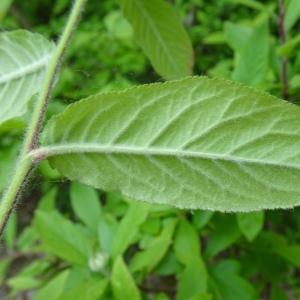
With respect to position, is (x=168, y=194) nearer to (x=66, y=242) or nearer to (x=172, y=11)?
(x=172, y=11)

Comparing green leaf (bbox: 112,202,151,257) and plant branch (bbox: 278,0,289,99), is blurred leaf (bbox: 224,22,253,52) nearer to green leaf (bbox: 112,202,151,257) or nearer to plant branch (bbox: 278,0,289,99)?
plant branch (bbox: 278,0,289,99)

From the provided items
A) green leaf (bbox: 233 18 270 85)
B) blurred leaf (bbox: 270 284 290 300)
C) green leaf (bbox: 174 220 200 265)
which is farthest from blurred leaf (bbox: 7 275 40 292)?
green leaf (bbox: 233 18 270 85)

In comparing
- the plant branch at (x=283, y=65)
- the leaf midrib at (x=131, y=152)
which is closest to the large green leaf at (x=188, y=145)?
the leaf midrib at (x=131, y=152)

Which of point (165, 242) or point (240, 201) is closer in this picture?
point (240, 201)

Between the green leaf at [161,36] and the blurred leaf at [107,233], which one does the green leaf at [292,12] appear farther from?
the blurred leaf at [107,233]

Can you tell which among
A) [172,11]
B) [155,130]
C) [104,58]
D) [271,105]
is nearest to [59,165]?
[155,130]

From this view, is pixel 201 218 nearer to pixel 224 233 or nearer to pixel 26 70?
pixel 224 233

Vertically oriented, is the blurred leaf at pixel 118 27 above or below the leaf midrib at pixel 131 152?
below
